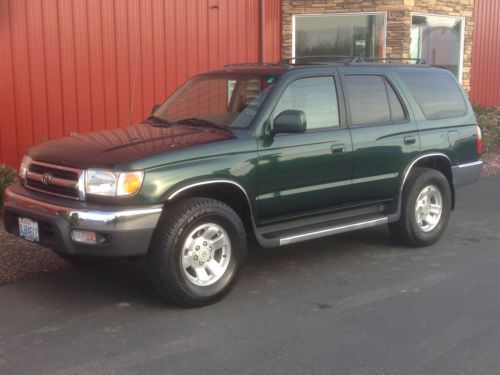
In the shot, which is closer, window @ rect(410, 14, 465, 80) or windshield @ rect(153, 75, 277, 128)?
windshield @ rect(153, 75, 277, 128)

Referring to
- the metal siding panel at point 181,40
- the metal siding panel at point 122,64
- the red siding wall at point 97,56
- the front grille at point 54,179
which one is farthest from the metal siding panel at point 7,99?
the front grille at point 54,179

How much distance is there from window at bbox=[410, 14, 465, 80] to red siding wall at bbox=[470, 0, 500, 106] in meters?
0.73

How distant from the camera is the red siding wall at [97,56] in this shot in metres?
→ 8.38

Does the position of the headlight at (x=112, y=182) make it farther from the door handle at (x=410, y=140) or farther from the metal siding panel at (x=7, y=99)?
the metal siding panel at (x=7, y=99)

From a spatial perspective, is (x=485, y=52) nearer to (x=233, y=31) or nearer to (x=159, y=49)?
(x=233, y=31)

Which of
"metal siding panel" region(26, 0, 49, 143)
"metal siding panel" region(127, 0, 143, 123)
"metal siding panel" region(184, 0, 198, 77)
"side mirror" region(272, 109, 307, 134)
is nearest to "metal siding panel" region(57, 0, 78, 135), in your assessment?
"metal siding panel" region(26, 0, 49, 143)

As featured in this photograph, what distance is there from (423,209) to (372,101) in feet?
4.28

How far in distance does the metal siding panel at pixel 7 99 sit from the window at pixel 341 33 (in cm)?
519

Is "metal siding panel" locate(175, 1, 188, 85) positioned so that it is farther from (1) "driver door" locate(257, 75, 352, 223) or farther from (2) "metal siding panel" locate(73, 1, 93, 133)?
(1) "driver door" locate(257, 75, 352, 223)

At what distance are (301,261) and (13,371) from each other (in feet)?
9.82

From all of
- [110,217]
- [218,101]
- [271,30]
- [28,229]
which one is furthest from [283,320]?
[271,30]

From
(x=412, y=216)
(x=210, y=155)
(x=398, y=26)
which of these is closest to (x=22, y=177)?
(x=210, y=155)

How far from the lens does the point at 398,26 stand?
11.7 meters

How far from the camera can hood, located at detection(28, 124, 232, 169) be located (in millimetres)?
4715
